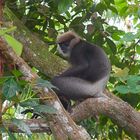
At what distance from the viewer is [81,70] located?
2947mm

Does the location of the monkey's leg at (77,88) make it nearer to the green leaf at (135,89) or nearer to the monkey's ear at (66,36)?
the monkey's ear at (66,36)

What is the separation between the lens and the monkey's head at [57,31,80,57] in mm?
3004

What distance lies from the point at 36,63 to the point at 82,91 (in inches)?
16.8

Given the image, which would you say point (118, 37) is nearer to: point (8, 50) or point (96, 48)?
point (96, 48)

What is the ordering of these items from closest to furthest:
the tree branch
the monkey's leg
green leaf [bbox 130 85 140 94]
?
the tree branch, green leaf [bbox 130 85 140 94], the monkey's leg

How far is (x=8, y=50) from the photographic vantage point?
5.18 ft

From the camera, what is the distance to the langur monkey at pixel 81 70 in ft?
9.09

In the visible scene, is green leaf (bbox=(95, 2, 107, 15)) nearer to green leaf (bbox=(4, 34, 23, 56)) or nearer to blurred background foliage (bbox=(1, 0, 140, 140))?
blurred background foliage (bbox=(1, 0, 140, 140))

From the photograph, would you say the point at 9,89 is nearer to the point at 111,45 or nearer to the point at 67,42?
the point at 111,45

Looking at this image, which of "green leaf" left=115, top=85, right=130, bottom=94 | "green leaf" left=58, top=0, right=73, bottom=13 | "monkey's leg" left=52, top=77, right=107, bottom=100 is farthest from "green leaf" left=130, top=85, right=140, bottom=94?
"green leaf" left=58, top=0, right=73, bottom=13

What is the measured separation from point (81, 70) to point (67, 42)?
0.29 metres

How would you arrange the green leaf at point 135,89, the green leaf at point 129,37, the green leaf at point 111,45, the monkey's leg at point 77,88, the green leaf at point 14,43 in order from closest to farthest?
the green leaf at point 14,43 → the green leaf at point 135,89 → the green leaf at point 129,37 → the monkey's leg at point 77,88 → the green leaf at point 111,45

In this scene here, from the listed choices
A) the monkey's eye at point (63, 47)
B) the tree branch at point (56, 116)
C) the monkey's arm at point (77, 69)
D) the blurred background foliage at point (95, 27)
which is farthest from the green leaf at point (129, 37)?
the tree branch at point (56, 116)

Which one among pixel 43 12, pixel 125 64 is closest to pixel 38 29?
pixel 43 12
